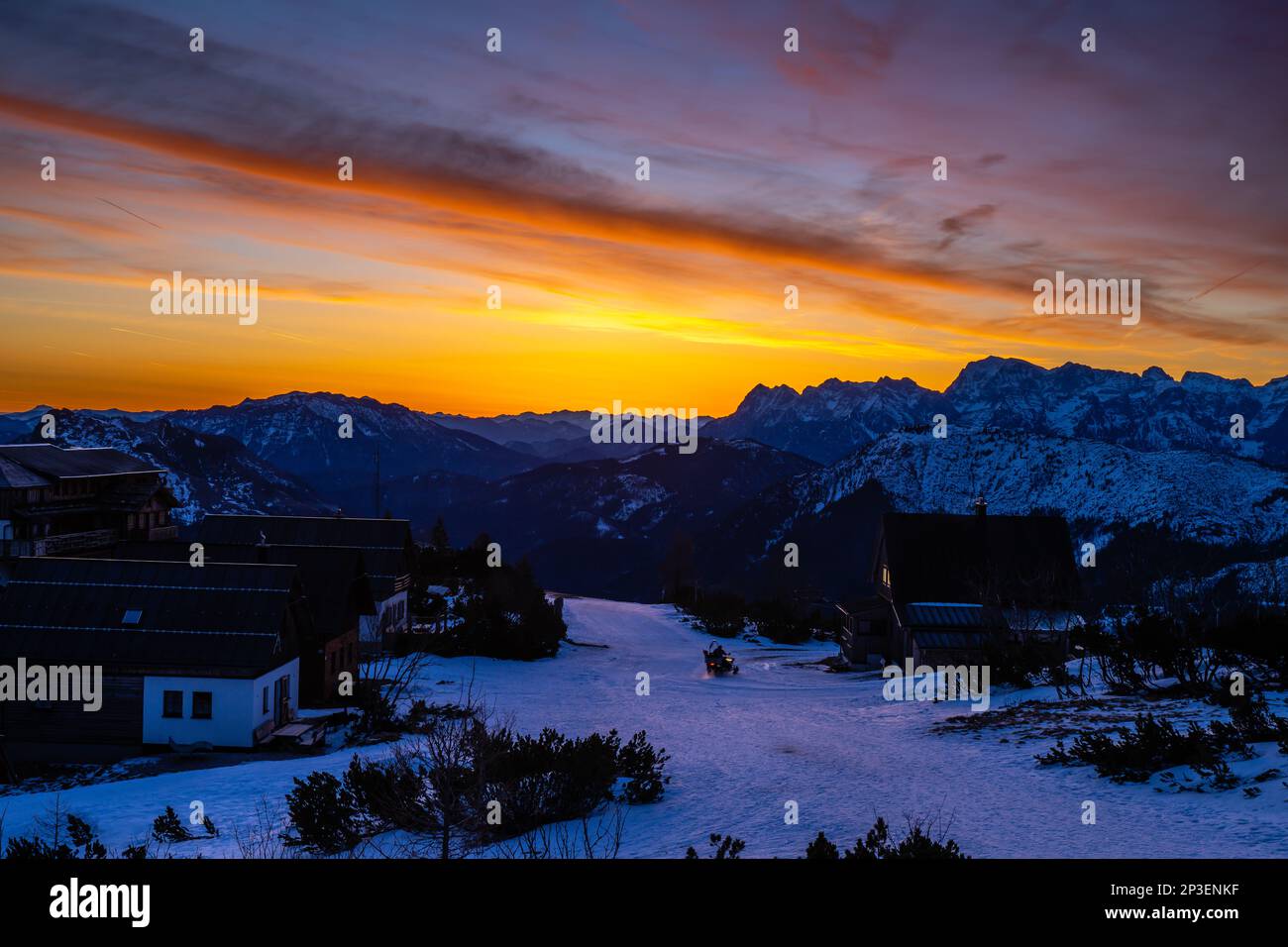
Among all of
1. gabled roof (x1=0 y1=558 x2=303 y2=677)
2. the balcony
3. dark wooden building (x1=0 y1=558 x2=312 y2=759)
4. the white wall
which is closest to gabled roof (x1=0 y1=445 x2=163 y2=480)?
the balcony

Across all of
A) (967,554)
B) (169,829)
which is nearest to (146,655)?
(169,829)

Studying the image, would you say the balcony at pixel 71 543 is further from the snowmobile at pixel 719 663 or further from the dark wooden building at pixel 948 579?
the dark wooden building at pixel 948 579

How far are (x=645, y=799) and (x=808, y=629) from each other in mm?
45598

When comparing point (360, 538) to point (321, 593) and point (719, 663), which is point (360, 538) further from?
point (719, 663)

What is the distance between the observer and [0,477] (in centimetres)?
4622

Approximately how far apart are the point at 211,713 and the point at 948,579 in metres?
38.4

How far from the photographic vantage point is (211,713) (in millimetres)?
28500

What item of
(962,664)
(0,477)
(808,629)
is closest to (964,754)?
(962,664)

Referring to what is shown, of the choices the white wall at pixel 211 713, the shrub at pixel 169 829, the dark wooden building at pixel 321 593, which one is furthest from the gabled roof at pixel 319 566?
the shrub at pixel 169 829

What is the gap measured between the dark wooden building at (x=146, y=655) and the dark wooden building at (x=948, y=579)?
31230 mm

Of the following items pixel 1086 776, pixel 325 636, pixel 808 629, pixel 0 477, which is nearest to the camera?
pixel 1086 776

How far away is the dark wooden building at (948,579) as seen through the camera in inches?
1757
